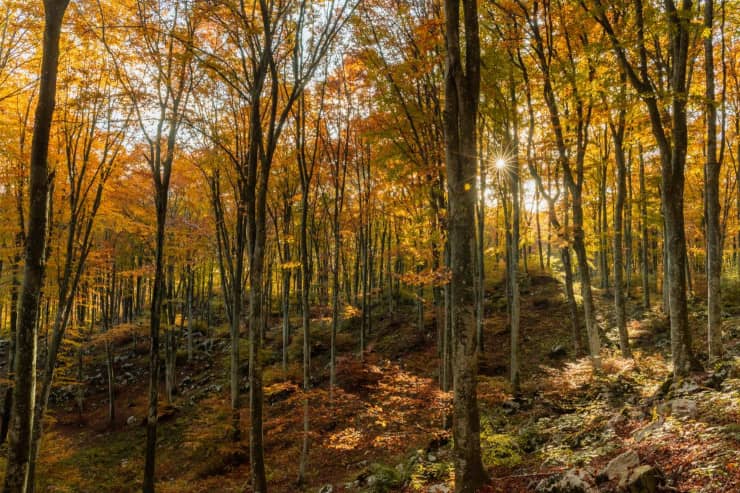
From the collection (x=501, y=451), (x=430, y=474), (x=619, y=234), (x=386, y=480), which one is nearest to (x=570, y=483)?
(x=501, y=451)

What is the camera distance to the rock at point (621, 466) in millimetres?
4312

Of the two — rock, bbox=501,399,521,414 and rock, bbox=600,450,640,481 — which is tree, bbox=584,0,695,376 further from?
rock, bbox=600,450,640,481

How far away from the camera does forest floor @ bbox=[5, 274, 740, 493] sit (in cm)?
532

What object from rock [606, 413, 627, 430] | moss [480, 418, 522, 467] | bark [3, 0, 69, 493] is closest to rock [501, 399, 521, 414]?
moss [480, 418, 522, 467]

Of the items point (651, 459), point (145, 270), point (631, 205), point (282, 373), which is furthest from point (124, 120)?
point (631, 205)

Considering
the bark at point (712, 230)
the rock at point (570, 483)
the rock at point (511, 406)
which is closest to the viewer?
the rock at point (570, 483)

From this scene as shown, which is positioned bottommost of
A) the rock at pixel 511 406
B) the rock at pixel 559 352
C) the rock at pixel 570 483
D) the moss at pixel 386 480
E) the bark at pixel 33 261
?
the moss at pixel 386 480

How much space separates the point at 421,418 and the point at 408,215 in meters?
6.40

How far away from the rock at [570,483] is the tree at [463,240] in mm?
845

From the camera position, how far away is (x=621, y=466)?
443 cm

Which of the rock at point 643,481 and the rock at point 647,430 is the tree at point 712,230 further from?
the rock at point 643,481

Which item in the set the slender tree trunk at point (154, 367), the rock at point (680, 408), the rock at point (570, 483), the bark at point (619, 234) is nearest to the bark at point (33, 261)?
the slender tree trunk at point (154, 367)

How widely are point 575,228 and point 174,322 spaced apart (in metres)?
18.4

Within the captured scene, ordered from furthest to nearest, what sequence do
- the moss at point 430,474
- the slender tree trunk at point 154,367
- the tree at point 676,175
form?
1. the slender tree trunk at point 154,367
2. the tree at point 676,175
3. the moss at point 430,474
